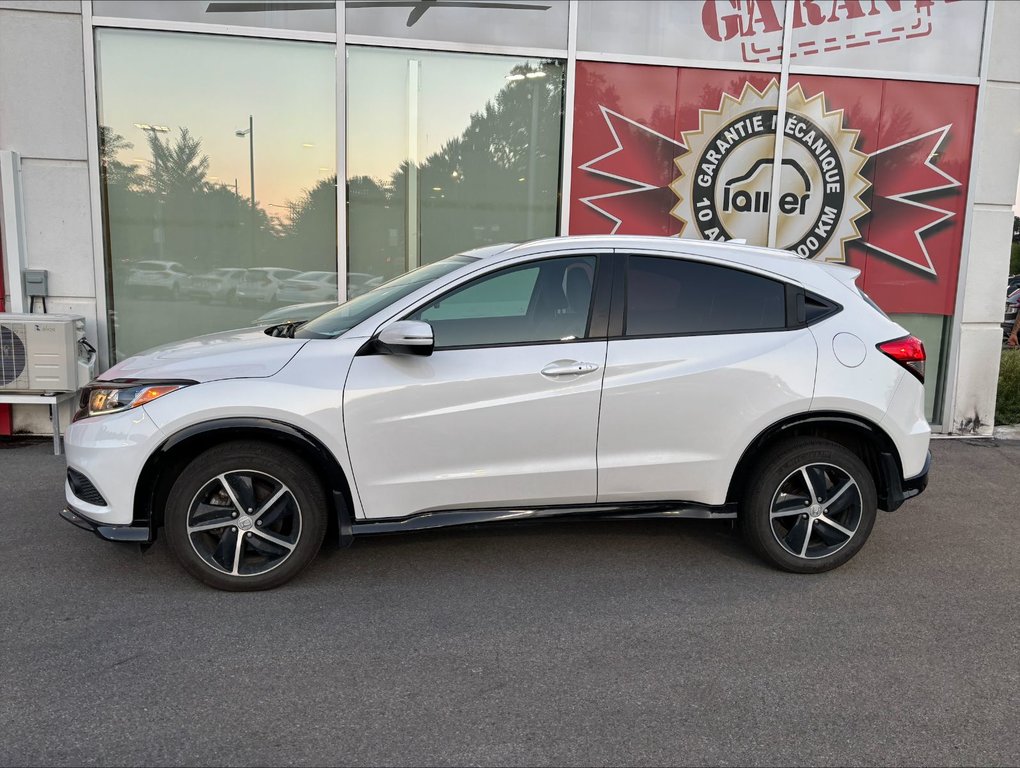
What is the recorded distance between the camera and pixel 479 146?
7.63 meters

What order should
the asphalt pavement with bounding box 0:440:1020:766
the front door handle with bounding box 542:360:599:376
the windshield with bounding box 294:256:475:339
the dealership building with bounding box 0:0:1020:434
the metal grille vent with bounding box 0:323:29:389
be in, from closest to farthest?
the asphalt pavement with bounding box 0:440:1020:766 < the front door handle with bounding box 542:360:599:376 < the windshield with bounding box 294:256:475:339 < the metal grille vent with bounding box 0:323:29:389 < the dealership building with bounding box 0:0:1020:434

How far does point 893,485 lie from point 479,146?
195 inches

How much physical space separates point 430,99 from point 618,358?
4.49 m

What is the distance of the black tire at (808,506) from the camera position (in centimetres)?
422

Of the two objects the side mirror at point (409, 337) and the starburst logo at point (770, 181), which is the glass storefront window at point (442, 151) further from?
the side mirror at point (409, 337)

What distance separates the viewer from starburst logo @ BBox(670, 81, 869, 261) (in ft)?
25.7

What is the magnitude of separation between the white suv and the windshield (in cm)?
2

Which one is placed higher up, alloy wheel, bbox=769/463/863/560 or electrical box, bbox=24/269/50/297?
electrical box, bbox=24/269/50/297

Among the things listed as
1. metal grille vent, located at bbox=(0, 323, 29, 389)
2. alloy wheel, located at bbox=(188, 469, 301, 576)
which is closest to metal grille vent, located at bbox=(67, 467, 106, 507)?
alloy wheel, located at bbox=(188, 469, 301, 576)

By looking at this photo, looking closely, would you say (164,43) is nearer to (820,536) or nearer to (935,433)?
(820,536)

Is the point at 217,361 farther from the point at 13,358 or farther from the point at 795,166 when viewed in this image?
the point at 795,166

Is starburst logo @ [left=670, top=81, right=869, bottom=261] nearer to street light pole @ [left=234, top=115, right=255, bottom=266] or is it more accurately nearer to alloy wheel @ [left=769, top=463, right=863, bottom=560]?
street light pole @ [left=234, top=115, right=255, bottom=266]

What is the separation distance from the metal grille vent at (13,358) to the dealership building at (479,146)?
720mm

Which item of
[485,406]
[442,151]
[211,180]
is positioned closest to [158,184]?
[211,180]
